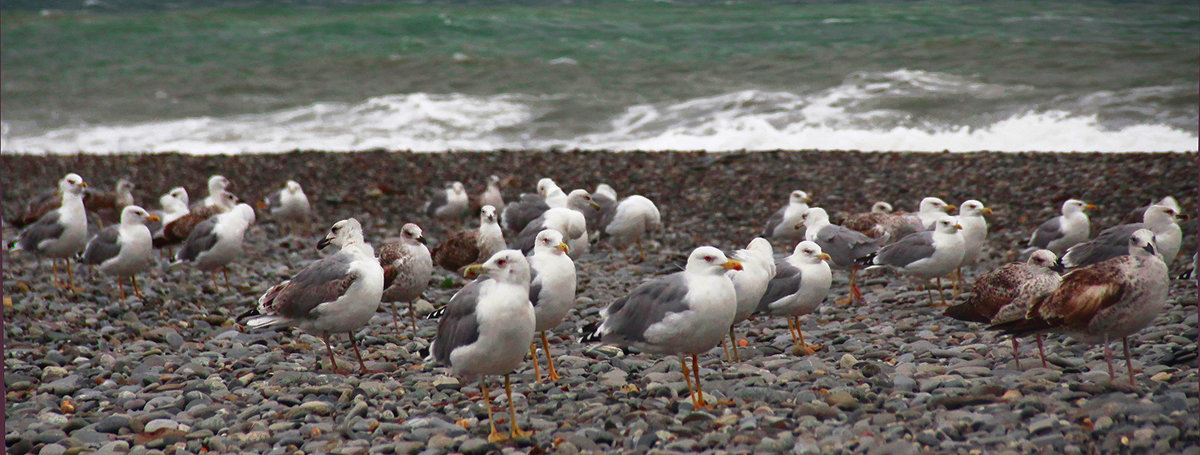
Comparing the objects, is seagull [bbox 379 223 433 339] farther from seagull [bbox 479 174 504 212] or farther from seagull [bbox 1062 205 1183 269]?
seagull [bbox 479 174 504 212]

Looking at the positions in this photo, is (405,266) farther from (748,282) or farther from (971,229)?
(971,229)

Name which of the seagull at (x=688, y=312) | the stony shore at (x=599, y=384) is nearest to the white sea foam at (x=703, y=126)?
the stony shore at (x=599, y=384)

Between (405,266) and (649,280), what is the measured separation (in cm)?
203

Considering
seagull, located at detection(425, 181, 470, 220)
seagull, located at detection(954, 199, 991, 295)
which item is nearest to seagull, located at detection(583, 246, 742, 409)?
seagull, located at detection(954, 199, 991, 295)

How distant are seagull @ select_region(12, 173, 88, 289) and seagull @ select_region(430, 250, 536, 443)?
7003 mm

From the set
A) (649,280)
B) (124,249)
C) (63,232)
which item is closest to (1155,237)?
(649,280)

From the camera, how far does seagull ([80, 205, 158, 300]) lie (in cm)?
902

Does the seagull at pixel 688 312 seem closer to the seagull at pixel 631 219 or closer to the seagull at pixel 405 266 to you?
the seagull at pixel 405 266

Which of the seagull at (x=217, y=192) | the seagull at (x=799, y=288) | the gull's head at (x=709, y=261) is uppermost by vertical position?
the gull's head at (x=709, y=261)

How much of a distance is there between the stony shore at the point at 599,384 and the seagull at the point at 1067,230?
0.61 m

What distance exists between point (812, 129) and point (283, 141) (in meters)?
12.6

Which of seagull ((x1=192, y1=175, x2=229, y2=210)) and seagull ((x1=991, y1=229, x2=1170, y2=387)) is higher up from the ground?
seagull ((x1=991, y1=229, x2=1170, y2=387))

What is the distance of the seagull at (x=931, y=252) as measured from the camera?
7.68m

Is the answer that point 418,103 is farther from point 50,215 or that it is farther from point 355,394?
point 355,394
